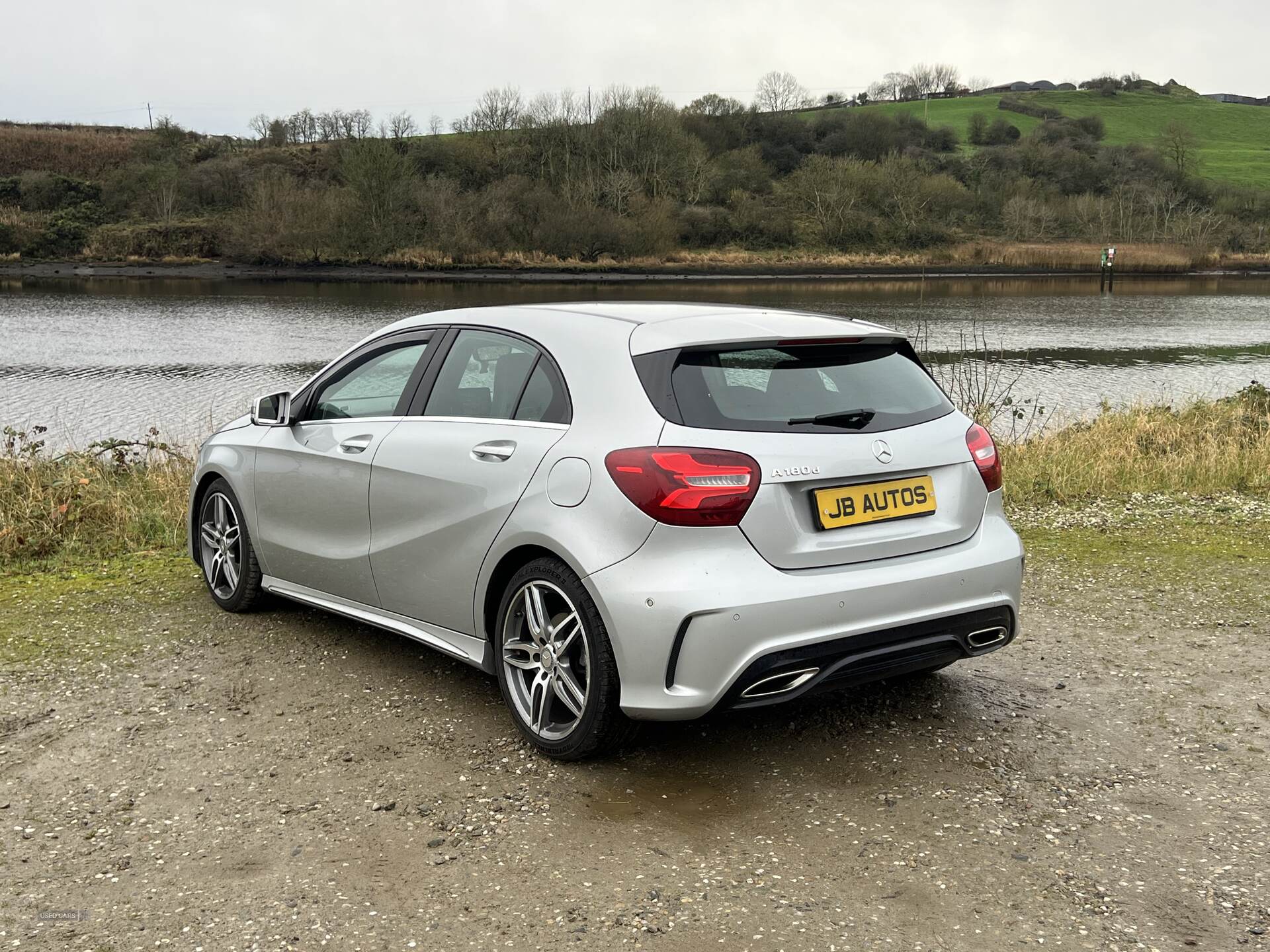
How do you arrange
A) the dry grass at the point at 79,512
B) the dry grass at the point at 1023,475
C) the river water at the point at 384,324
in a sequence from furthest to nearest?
1. the river water at the point at 384,324
2. the dry grass at the point at 1023,475
3. the dry grass at the point at 79,512

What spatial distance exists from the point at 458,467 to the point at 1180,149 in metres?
105

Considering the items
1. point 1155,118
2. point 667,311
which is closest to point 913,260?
point 1155,118

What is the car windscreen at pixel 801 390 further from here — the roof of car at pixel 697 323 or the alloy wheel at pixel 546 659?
the alloy wheel at pixel 546 659

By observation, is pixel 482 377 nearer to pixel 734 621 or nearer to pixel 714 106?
pixel 734 621

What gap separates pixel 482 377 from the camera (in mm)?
4332

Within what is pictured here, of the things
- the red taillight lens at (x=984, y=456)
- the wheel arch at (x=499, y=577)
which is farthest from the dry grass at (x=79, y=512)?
the red taillight lens at (x=984, y=456)

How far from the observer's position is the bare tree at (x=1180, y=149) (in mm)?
92688

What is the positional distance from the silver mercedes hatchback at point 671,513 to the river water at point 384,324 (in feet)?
31.5

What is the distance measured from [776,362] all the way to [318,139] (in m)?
106

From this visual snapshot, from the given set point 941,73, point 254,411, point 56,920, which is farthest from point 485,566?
point 941,73

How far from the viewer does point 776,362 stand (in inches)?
150

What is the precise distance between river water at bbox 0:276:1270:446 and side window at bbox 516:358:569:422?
32.8 feet

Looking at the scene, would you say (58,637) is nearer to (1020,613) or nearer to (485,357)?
(485,357)

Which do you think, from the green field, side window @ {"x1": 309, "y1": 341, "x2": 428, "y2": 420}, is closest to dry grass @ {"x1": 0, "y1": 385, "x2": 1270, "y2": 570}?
side window @ {"x1": 309, "y1": 341, "x2": 428, "y2": 420}
